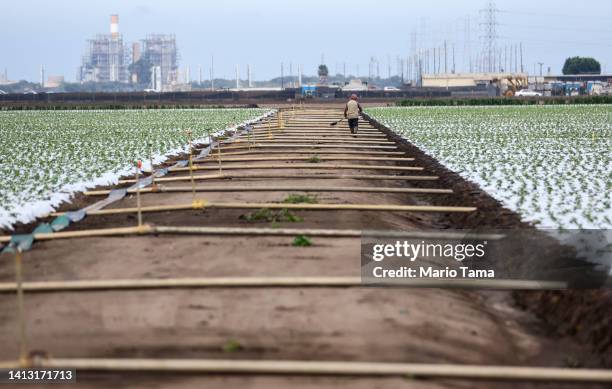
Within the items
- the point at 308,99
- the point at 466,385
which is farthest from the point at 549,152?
the point at 308,99

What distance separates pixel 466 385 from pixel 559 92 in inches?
4053

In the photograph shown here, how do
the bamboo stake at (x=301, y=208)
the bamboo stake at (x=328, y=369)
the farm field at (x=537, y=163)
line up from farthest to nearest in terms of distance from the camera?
the bamboo stake at (x=301, y=208) → the farm field at (x=537, y=163) → the bamboo stake at (x=328, y=369)

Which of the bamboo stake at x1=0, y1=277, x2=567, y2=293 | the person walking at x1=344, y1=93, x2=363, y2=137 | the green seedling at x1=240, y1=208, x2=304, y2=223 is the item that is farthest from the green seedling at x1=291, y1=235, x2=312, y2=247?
the person walking at x1=344, y1=93, x2=363, y2=137

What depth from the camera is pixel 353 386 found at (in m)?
6.01

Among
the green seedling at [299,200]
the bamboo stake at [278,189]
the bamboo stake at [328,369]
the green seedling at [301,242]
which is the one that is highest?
the bamboo stake at [278,189]

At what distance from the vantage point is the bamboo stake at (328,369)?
616cm

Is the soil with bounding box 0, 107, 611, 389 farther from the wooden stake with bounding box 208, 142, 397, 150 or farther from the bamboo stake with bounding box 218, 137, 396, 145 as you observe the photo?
the bamboo stake with bounding box 218, 137, 396, 145

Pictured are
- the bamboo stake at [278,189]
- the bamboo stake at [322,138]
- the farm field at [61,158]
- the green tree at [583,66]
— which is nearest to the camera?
the farm field at [61,158]

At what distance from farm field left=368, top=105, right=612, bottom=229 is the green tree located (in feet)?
457

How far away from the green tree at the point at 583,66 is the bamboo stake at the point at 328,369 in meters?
174

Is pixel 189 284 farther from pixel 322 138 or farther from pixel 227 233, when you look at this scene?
pixel 322 138

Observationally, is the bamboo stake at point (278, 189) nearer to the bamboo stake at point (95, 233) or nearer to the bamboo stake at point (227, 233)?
the bamboo stake at point (227, 233)

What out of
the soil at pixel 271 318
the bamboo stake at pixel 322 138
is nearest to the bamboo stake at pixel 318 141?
the bamboo stake at pixel 322 138

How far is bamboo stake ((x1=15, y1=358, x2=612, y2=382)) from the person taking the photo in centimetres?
616
